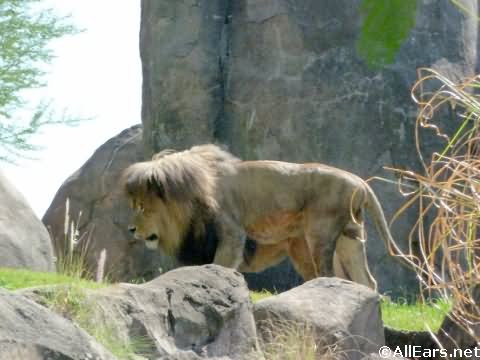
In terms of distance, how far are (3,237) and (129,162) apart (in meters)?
3.81

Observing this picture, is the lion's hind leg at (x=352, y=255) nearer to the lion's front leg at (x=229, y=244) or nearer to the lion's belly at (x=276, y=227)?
the lion's belly at (x=276, y=227)

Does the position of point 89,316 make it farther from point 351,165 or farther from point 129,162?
point 129,162

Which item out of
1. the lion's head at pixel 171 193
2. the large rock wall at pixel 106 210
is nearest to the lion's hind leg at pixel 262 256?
the lion's head at pixel 171 193

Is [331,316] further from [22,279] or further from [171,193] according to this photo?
[171,193]

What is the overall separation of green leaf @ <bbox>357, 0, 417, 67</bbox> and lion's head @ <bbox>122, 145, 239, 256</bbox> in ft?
24.0

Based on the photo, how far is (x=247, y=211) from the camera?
862 centimetres

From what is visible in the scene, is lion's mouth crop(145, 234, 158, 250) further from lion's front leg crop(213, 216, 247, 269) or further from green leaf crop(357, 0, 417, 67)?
green leaf crop(357, 0, 417, 67)

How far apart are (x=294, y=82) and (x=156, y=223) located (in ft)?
11.1

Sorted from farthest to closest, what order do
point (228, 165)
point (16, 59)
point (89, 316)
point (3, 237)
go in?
point (16, 59), point (3, 237), point (228, 165), point (89, 316)

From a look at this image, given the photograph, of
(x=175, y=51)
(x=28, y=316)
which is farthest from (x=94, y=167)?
(x=28, y=316)

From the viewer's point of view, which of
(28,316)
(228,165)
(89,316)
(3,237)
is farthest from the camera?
(3,237)

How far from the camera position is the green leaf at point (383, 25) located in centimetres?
98

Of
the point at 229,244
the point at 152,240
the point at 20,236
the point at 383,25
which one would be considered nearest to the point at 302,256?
the point at 229,244

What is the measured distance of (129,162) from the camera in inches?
541
